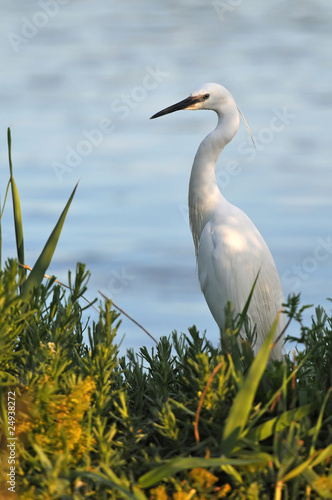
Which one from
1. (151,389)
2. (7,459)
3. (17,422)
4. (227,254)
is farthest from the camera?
Answer: (227,254)

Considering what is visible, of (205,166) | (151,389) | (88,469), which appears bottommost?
(88,469)

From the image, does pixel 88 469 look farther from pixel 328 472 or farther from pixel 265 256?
pixel 265 256

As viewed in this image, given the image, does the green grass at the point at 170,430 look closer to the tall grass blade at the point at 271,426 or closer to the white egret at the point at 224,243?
the tall grass blade at the point at 271,426

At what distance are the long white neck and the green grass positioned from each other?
2.95 m

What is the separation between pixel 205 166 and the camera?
5594 millimetres

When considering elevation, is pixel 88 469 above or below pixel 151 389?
below

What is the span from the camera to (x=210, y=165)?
559 centimetres

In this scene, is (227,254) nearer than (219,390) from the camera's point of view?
No

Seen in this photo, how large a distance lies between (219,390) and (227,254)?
2.89 m

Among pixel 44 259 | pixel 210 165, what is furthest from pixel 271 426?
pixel 210 165

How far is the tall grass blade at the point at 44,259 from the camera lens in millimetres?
3084

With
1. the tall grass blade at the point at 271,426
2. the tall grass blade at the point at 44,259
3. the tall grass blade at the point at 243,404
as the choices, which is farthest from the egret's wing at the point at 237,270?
the tall grass blade at the point at 243,404

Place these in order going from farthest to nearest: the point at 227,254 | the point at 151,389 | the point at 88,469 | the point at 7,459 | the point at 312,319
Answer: the point at 227,254
the point at 312,319
the point at 151,389
the point at 7,459
the point at 88,469

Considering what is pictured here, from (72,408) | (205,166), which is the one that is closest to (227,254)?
(205,166)
